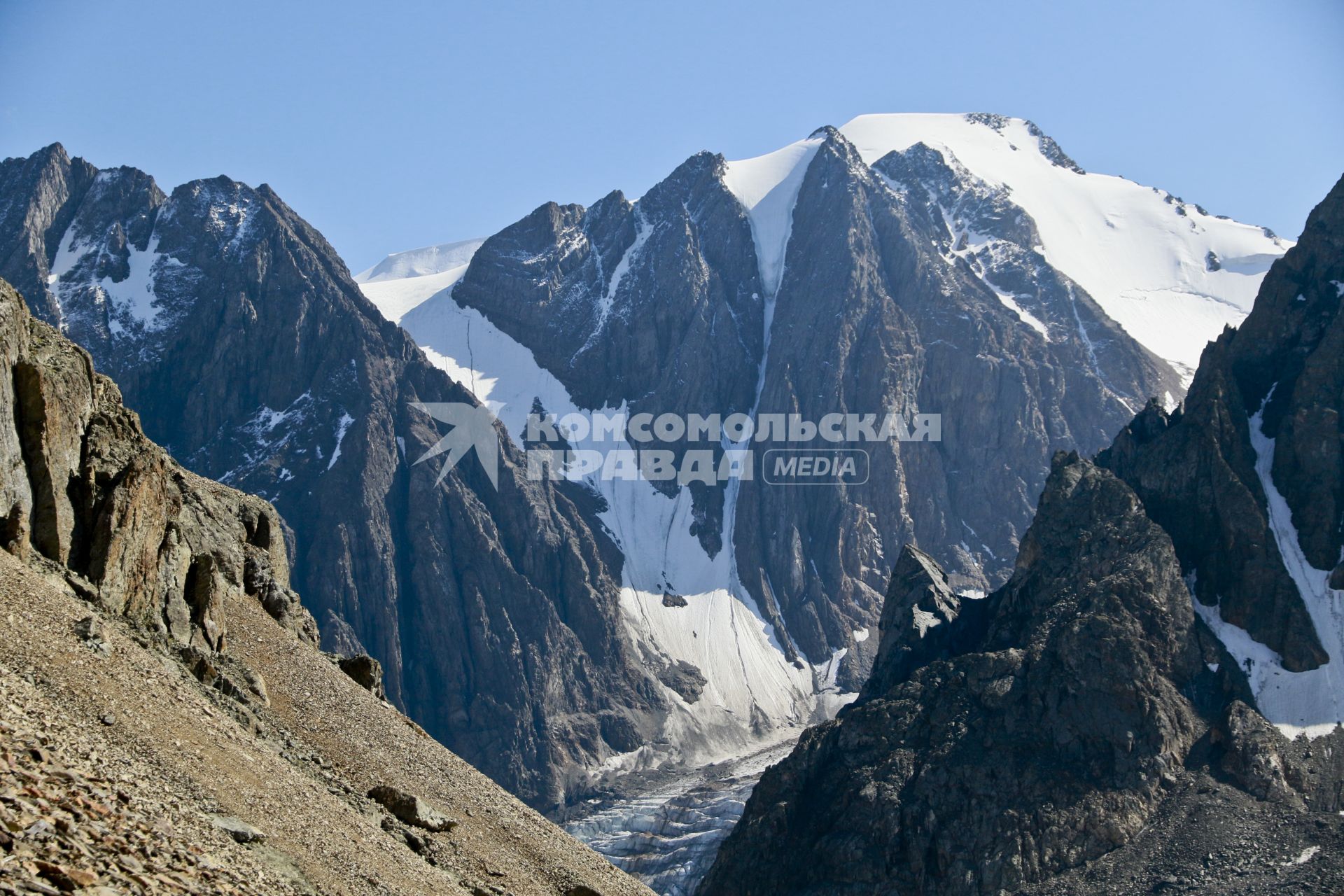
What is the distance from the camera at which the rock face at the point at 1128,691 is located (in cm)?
13162

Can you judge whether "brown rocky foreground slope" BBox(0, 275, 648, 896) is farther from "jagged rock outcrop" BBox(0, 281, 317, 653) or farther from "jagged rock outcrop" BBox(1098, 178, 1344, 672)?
"jagged rock outcrop" BBox(1098, 178, 1344, 672)

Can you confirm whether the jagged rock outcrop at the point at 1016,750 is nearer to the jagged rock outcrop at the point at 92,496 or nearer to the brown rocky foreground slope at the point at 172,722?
the brown rocky foreground slope at the point at 172,722

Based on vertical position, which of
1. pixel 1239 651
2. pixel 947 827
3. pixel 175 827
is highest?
pixel 175 827

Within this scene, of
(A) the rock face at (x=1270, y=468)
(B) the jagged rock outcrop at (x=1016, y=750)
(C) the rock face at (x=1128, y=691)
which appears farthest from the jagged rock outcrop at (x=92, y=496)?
(A) the rock face at (x=1270, y=468)

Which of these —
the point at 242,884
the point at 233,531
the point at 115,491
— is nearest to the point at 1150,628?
the point at 233,531

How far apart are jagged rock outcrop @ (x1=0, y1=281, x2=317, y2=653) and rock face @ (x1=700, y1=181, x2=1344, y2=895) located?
8197cm

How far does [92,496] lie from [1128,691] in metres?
109

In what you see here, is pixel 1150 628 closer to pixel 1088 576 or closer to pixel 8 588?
pixel 1088 576

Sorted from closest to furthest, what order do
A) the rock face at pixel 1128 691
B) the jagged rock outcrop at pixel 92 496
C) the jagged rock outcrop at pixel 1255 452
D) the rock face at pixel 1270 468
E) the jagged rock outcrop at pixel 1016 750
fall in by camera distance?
the jagged rock outcrop at pixel 92 496, the rock face at pixel 1128 691, the jagged rock outcrop at pixel 1016 750, the rock face at pixel 1270 468, the jagged rock outcrop at pixel 1255 452

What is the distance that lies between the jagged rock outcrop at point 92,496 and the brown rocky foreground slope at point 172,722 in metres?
0.11

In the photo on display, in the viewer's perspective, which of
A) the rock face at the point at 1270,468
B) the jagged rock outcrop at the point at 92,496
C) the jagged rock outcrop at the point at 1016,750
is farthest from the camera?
the rock face at the point at 1270,468

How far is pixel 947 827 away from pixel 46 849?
11124 centimetres

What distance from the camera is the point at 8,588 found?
50844 mm

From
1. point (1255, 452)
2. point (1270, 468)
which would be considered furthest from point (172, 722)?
point (1255, 452)
